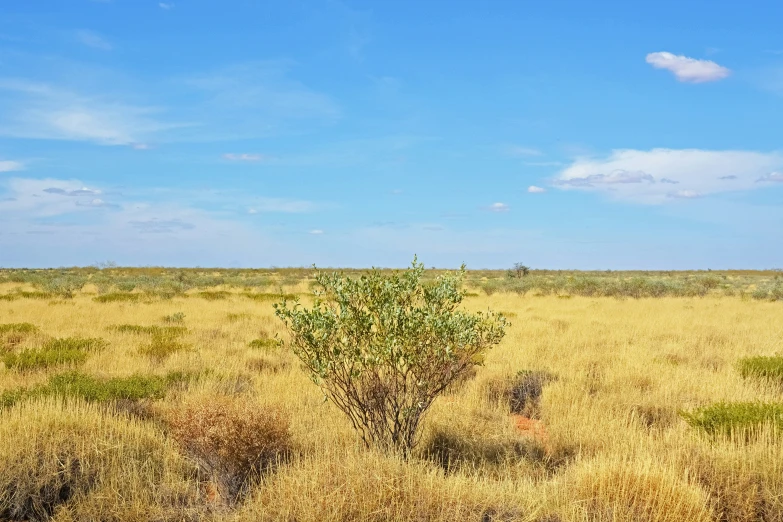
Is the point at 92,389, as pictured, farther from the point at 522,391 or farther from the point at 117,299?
the point at 117,299

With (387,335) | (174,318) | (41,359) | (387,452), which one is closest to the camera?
(387,452)

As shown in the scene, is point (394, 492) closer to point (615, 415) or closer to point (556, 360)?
point (615, 415)

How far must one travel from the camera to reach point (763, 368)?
9305mm

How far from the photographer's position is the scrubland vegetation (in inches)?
170

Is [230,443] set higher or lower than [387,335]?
lower

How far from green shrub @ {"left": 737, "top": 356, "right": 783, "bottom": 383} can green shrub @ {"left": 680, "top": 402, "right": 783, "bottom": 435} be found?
9.85 ft

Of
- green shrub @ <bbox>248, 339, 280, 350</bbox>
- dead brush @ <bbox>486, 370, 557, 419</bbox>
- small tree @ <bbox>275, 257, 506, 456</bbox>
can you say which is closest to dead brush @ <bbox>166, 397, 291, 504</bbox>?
small tree @ <bbox>275, 257, 506, 456</bbox>

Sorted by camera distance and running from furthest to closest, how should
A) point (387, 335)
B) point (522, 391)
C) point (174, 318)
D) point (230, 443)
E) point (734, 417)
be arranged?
point (174, 318) → point (522, 391) → point (734, 417) → point (387, 335) → point (230, 443)

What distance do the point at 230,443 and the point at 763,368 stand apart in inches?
338

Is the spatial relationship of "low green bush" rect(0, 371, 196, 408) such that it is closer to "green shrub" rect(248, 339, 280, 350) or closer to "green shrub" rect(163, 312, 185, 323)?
"green shrub" rect(248, 339, 280, 350)

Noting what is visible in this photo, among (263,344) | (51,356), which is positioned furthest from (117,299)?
(51,356)

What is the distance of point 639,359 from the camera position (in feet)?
34.3

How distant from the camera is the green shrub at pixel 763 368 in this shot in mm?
9109

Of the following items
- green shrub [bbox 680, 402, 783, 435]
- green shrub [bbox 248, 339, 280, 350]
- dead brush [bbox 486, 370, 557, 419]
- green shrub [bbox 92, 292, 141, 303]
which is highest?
green shrub [bbox 92, 292, 141, 303]
